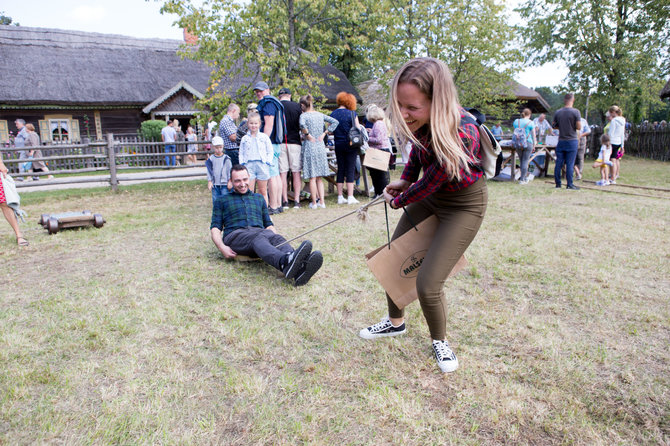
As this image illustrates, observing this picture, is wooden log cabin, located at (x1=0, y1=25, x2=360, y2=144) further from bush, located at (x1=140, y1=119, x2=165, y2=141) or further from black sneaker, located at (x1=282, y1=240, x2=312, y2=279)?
black sneaker, located at (x1=282, y1=240, x2=312, y2=279)

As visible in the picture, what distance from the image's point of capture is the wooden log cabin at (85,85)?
68.1ft

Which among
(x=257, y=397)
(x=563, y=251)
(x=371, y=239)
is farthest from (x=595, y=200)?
(x=257, y=397)

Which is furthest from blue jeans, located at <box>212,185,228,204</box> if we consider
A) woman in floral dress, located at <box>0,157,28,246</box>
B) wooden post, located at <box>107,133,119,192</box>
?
wooden post, located at <box>107,133,119,192</box>

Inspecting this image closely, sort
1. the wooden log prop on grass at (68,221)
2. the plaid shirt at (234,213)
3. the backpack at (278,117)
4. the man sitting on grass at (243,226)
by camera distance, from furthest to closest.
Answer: the backpack at (278,117), the wooden log prop on grass at (68,221), the plaid shirt at (234,213), the man sitting on grass at (243,226)

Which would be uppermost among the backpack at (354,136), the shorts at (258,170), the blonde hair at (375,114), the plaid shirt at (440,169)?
the blonde hair at (375,114)

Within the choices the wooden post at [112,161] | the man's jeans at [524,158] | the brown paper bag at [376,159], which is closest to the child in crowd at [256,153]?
the brown paper bag at [376,159]

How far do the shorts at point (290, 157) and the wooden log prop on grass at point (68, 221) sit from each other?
307 cm

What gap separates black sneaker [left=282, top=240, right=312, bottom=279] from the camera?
3.98 metres

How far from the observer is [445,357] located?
272 centimetres

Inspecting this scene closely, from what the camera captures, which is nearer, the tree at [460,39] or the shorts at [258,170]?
the shorts at [258,170]

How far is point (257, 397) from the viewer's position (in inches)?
97.5

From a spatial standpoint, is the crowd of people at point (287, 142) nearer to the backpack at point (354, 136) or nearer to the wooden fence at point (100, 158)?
the backpack at point (354, 136)

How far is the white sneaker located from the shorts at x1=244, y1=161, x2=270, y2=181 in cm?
485

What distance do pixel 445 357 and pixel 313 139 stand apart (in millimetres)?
5570
